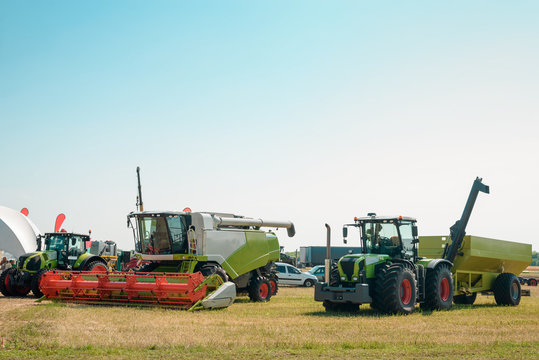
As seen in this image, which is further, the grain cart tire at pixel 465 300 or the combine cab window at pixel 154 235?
the grain cart tire at pixel 465 300

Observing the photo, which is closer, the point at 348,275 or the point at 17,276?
the point at 348,275

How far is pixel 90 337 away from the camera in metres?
10.6

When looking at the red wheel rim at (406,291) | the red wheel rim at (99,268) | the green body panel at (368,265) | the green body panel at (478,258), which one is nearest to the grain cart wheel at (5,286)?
the red wheel rim at (99,268)

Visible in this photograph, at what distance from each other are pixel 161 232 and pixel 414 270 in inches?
324

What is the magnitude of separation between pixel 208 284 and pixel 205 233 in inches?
93.4

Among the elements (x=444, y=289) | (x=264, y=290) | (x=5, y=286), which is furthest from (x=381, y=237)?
(x=5, y=286)

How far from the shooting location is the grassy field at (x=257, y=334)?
30.7 ft

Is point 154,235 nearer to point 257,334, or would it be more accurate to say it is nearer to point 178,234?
point 178,234

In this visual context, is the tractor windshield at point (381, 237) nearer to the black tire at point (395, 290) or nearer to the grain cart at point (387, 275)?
the grain cart at point (387, 275)

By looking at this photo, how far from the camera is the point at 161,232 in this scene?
19312 millimetres

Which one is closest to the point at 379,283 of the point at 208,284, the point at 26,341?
the point at 208,284

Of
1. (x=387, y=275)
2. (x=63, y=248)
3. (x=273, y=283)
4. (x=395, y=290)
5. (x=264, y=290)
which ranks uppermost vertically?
(x=63, y=248)

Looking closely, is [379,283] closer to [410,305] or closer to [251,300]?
[410,305]

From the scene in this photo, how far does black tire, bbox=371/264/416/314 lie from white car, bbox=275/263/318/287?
54.7 ft
